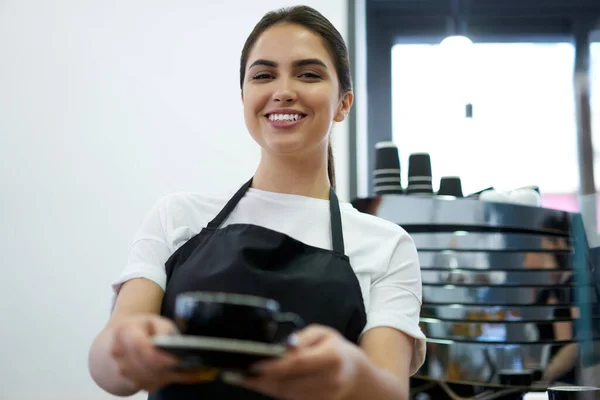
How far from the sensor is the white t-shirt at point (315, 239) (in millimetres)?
1161

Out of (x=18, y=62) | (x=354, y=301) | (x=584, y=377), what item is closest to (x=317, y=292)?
(x=354, y=301)

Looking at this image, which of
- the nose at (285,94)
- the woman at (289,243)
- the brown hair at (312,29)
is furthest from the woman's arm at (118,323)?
the brown hair at (312,29)

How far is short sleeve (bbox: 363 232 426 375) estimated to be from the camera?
112 cm

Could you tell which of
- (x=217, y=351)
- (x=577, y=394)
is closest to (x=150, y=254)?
(x=217, y=351)

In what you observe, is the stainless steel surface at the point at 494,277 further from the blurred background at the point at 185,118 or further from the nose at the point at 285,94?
the nose at the point at 285,94

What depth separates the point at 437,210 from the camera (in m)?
2.04

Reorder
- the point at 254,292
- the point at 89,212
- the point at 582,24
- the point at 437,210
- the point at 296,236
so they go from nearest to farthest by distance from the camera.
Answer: the point at 254,292
the point at 296,236
the point at 437,210
the point at 89,212
the point at 582,24

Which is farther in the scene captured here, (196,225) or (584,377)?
(584,377)

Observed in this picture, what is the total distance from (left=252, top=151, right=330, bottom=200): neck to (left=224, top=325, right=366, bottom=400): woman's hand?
60 centimetres

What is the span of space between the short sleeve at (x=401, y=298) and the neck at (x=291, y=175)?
0.20 meters

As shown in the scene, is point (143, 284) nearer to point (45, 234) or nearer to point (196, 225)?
point (196, 225)

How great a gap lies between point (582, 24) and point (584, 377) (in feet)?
4.96

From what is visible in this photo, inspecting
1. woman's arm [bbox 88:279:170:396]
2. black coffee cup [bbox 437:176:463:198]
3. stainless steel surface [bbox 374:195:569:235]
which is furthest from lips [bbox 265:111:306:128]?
black coffee cup [bbox 437:176:463:198]

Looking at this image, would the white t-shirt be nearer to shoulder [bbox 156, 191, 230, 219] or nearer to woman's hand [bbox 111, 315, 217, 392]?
shoulder [bbox 156, 191, 230, 219]
